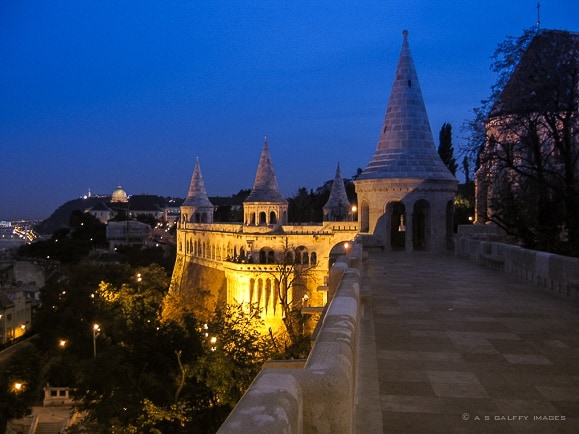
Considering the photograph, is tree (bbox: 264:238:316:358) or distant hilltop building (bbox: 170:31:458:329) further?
tree (bbox: 264:238:316:358)

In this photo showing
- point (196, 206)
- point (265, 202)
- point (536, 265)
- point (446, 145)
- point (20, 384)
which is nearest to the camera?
point (536, 265)

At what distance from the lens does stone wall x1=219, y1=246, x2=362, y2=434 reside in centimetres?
191

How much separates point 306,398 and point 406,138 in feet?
58.8

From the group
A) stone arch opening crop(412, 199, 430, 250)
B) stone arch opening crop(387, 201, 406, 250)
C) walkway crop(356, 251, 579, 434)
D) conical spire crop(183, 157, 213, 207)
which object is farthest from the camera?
conical spire crop(183, 157, 213, 207)

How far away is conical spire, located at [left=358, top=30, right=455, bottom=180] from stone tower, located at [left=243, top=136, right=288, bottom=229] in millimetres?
26480

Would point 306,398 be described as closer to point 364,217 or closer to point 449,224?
point 364,217

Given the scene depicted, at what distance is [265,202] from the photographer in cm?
4650

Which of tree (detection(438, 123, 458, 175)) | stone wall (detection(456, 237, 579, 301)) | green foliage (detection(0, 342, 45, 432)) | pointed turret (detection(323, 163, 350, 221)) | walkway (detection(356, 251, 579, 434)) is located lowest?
green foliage (detection(0, 342, 45, 432))

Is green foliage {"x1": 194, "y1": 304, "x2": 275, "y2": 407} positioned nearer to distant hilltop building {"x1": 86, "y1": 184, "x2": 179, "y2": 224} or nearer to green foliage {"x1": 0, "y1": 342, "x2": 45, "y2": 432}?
green foliage {"x1": 0, "y1": 342, "x2": 45, "y2": 432}

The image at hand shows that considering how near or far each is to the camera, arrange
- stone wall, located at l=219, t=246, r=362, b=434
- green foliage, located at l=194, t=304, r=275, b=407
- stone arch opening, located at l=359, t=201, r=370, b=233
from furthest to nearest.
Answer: stone arch opening, located at l=359, t=201, r=370, b=233 < green foliage, located at l=194, t=304, r=275, b=407 < stone wall, located at l=219, t=246, r=362, b=434

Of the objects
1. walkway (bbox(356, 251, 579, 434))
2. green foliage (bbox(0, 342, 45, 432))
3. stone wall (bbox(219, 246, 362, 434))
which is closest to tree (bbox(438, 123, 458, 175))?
green foliage (bbox(0, 342, 45, 432))

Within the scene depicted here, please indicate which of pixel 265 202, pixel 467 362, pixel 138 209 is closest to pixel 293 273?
pixel 265 202

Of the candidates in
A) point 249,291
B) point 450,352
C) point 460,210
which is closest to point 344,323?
point 450,352

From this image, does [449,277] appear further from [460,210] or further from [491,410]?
[460,210]
